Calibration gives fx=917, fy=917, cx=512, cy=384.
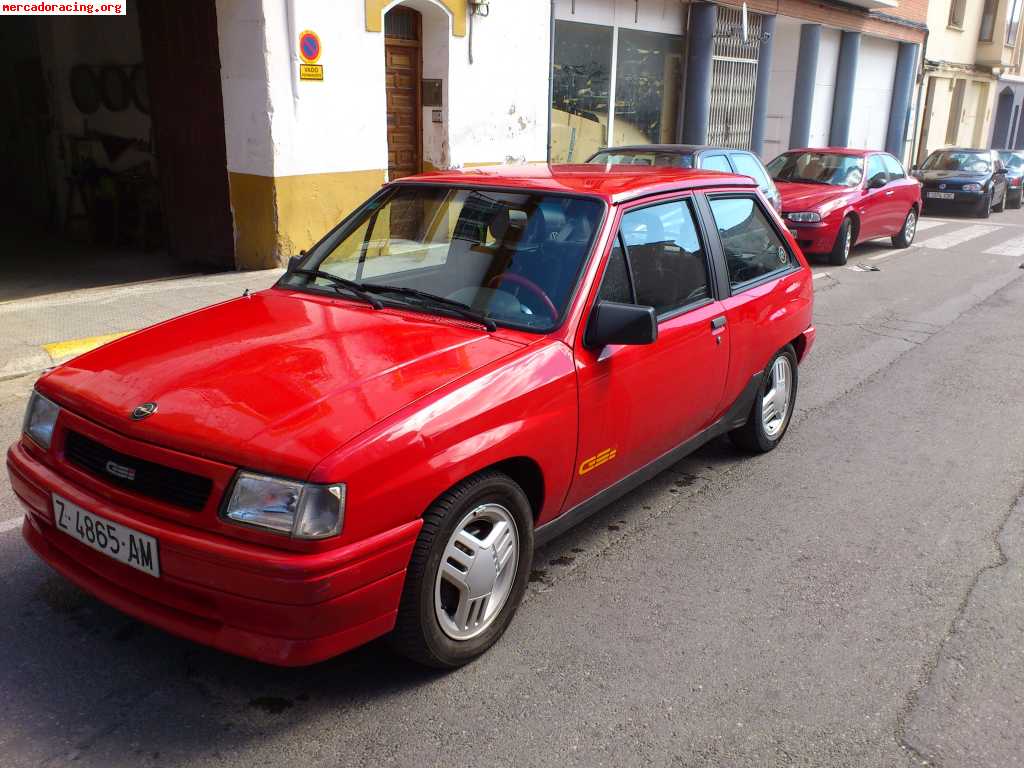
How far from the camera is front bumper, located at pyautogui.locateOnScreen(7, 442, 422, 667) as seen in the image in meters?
2.61

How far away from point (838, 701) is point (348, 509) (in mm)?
1799

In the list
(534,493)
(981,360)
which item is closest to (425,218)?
(534,493)

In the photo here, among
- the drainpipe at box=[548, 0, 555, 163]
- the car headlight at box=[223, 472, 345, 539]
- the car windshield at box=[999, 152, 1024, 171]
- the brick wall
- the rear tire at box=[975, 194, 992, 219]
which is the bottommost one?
the rear tire at box=[975, 194, 992, 219]

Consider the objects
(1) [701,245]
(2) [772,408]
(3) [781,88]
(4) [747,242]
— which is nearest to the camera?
(1) [701,245]

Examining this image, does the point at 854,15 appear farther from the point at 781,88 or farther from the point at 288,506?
the point at 288,506

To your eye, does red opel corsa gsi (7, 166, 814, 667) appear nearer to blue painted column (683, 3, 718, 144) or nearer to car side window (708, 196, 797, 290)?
car side window (708, 196, 797, 290)

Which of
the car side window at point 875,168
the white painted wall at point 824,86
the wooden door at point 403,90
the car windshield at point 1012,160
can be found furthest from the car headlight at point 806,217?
the car windshield at point 1012,160

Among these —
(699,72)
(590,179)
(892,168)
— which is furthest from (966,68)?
(590,179)

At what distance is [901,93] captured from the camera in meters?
28.5

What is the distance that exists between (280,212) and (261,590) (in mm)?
8255

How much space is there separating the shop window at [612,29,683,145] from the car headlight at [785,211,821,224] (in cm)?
546

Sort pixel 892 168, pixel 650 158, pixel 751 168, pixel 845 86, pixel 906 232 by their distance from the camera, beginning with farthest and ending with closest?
1. pixel 845 86
2. pixel 906 232
3. pixel 892 168
4. pixel 751 168
5. pixel 650 158

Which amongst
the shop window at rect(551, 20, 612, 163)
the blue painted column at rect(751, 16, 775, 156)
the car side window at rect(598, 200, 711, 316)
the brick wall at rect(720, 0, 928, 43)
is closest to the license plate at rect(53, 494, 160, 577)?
the car side window at rect(598, 200, 711, 316)

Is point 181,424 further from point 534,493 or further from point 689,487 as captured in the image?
point 689,487
